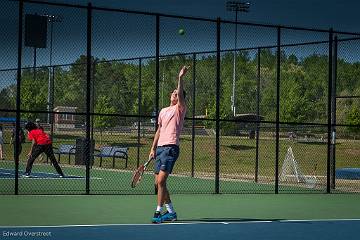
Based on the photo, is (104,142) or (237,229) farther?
(104,142)

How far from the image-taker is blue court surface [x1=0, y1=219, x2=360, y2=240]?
963 cm

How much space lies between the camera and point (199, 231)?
1034 cm

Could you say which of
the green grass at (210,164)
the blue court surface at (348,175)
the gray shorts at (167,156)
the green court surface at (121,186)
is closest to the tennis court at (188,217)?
the gray shorts at (167,156)

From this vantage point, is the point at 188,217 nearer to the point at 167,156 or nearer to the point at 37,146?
the point at 167,156

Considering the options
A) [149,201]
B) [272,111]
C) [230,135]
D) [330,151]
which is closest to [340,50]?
[330,151]

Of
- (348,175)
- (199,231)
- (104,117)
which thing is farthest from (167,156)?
(104,117)

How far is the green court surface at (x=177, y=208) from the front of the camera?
11.8 metres

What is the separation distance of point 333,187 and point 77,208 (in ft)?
29.3

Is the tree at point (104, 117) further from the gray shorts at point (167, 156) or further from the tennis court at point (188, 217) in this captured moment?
the gray shorts at point (167, 156)

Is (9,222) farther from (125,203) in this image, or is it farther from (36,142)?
(36,142)

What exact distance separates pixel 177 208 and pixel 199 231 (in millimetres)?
3523

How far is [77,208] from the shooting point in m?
13.4

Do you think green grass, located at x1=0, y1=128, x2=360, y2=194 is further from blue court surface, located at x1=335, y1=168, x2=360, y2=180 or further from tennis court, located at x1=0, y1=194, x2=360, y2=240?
tennis court, located at x1=0, y1=194, x2=360, y2=240

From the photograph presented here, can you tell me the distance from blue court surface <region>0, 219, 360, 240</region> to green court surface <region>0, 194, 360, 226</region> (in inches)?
23.2
